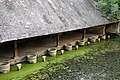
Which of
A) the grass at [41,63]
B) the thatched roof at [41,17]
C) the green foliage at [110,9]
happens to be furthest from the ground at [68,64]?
the green foliage at [110,9]

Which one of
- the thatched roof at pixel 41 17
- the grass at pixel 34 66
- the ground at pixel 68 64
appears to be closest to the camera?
the grass at pixel 34 66

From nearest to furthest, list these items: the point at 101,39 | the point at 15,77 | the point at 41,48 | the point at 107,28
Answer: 1. the point at 15,77
2. the point at 41,48
3. the point at 101,39
4. the point at 107,28

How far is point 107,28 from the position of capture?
79.0ft

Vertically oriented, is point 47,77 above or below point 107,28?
below

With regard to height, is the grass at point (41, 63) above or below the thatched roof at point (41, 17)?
below

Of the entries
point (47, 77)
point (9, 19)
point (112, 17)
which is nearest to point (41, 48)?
point (9, 19)

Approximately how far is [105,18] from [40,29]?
8.94 m

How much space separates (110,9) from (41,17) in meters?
8.71

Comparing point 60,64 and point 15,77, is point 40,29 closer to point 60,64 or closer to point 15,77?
point 60,64

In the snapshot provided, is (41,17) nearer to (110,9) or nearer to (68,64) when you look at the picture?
(68,64)

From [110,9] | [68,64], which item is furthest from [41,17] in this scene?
[110,9]

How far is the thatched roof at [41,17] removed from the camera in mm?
14266

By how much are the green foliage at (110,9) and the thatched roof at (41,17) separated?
949 mm

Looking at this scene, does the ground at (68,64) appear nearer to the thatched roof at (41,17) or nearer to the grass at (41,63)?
the grass at (41,63)
